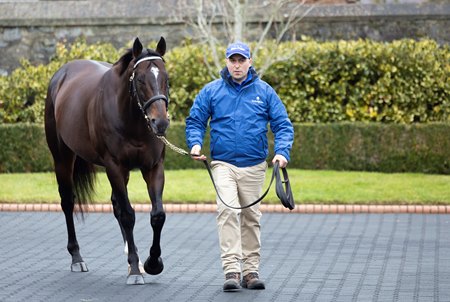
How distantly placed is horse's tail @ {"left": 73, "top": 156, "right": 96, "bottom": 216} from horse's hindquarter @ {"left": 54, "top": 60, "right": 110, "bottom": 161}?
0.58 meters

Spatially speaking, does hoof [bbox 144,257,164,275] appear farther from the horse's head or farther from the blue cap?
the blue cap

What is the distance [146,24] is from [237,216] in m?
13.4

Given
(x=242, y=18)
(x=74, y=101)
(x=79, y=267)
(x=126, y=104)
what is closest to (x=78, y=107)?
(x=74, y=101)

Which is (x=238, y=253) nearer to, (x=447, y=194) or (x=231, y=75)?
(x=231, y=75)

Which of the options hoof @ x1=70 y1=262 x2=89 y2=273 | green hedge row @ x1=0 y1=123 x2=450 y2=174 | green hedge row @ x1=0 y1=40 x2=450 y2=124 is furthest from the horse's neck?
green hedge row @ x1=0 y1=40 x2=450 y2=124

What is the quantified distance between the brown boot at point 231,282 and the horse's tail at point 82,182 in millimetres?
2759

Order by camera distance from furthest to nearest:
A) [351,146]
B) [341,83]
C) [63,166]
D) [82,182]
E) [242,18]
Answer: [242,18] → [341,83] → [351,146] → [82,182] → [63,166]

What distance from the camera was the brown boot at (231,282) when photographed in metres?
9.05

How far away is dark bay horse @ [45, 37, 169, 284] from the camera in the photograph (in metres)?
9.42

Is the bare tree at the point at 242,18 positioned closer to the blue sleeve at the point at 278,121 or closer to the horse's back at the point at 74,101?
the horse's back at the point at 74,101

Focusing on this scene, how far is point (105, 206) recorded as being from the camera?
Result: 605 inches

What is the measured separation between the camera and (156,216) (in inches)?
376

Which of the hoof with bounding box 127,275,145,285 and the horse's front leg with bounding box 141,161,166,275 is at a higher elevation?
the horse's front leg with bounding box 141,161,166,275

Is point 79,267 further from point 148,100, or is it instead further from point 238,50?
point 238,50
